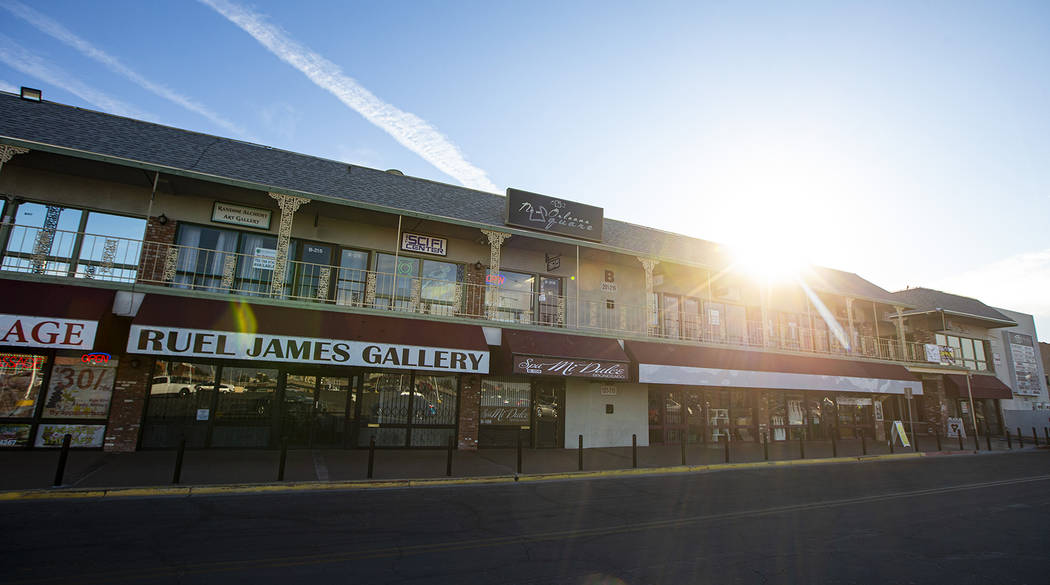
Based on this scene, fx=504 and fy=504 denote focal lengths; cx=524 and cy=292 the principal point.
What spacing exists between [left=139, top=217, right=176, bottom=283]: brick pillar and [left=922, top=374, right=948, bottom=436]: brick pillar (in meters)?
34.1

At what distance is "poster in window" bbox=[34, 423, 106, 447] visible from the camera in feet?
39.3

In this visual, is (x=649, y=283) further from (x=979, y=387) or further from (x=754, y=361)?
(x=979, y=387)

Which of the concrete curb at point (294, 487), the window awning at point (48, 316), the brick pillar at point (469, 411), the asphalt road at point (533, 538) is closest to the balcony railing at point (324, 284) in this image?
the window awning at point (48, 316)

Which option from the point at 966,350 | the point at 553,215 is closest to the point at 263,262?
the point at 553,215

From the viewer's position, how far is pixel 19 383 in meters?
12.0

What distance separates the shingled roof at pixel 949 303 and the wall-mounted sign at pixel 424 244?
88.1 feet

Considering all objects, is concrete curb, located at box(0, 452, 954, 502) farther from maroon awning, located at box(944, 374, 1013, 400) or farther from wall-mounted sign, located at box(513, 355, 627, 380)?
maroon awning, located at box(944, 374, 1013, 400)

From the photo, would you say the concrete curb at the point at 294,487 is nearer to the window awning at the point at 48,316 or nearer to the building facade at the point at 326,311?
the building facade at the point at 326,311

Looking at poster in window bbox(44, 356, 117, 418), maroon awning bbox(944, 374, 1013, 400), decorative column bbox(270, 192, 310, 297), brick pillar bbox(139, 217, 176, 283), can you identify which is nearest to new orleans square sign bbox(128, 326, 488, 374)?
decorative column bbox(270, 192, 310, 297)

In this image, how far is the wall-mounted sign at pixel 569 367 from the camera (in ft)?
46.9

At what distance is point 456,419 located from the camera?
51.5ft

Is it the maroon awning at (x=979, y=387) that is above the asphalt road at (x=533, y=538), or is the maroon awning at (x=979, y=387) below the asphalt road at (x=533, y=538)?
above

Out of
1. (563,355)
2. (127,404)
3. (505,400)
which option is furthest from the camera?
(505,400)

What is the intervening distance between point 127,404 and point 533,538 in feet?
37.7
